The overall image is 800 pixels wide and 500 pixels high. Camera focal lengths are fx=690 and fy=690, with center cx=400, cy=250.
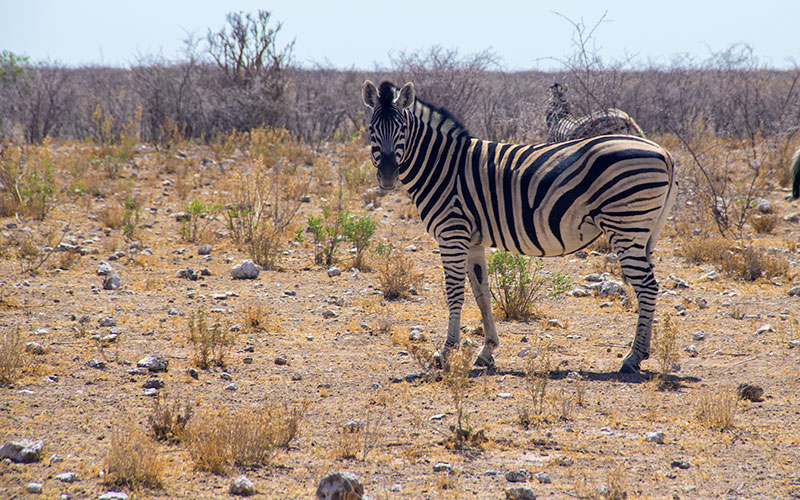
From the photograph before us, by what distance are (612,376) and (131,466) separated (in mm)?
3797

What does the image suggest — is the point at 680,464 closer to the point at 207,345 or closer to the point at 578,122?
the point at 207,345

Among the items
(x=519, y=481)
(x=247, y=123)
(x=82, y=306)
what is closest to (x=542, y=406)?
(x=519, y=481)

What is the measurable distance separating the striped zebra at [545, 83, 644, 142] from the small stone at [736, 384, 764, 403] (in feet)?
17.7

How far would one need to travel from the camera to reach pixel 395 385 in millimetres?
5566

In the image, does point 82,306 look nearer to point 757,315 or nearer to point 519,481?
point 519,481

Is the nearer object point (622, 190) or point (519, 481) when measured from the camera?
point (519, 481)

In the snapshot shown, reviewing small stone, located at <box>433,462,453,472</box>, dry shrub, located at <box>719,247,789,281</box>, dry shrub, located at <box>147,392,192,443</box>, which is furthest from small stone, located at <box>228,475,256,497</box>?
dry shrub, located at <box>719,247,789,281</box>

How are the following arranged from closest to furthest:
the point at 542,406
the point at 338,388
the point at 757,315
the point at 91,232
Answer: the point at 542,406 < the point at 338,388 < the point at 757,315 < the point at 91,232

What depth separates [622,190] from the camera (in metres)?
5.69

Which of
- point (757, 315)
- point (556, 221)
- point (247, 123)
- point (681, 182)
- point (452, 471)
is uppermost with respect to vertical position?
point (247, 123)

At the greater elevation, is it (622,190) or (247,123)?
(247,123)

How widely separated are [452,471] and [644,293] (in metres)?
2.77

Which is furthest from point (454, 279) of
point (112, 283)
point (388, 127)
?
point (112, 283)

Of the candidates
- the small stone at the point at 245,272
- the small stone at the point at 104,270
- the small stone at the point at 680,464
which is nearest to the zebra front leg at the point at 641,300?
the small stone at the point at 680,464
